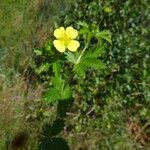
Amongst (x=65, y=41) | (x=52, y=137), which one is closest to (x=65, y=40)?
(x=65, y=41)

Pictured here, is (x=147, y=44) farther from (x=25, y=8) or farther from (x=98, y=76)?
(x=25, y=8)

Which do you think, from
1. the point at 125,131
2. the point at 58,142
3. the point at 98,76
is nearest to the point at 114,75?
the point at 98,76

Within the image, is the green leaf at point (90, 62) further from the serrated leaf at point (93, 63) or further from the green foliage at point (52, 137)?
the green foliage at point (52, 137)

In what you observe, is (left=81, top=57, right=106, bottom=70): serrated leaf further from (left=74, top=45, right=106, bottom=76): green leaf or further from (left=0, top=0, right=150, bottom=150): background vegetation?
(left=0, top=0, right=150, bottom=150): background vegetation

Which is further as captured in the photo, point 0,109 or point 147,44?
point 147,44

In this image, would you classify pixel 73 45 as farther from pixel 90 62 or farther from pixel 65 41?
pixel 90 62

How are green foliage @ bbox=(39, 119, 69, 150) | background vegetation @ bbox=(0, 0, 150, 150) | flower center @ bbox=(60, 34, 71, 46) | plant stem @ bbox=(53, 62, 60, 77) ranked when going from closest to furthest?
1. plant stem @ bbox=(53, 62, 60, 77)
2. flower center @ bbox=(60, 34, 71, 46)
3. green foliage @ bbox=(39, 119, 69, 150)
4. background vegetation @ bbox=(0, 0, 150, 150)

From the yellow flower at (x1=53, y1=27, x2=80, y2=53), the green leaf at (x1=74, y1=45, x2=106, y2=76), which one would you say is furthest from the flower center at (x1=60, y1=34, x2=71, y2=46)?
the green leaf at (x1=74, y1=45, x2=106, y2=76)
